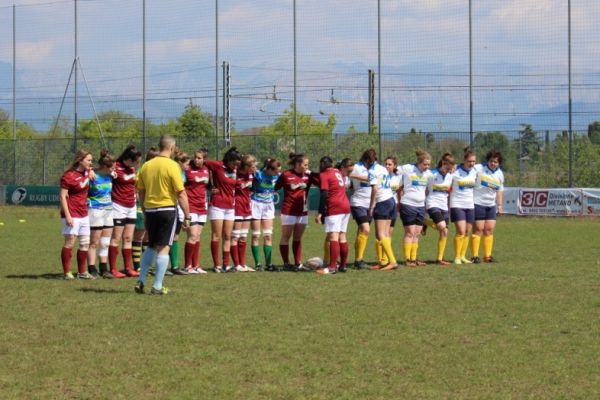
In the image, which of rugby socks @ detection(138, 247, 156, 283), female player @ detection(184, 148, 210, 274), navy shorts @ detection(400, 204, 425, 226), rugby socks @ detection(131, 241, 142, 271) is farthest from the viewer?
navy shorts @ detection(400, 204, 425, 226)

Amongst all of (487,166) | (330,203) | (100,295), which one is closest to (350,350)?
(100,295)

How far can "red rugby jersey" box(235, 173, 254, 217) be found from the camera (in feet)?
53.6

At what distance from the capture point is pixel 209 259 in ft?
61.9

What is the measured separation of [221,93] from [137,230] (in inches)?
998

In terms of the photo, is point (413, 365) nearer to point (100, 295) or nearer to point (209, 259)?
point (100, 295)

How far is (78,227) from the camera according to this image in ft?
47.6

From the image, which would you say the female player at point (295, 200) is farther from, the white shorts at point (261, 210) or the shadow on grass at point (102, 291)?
the shadow on grass at point (102, 291)

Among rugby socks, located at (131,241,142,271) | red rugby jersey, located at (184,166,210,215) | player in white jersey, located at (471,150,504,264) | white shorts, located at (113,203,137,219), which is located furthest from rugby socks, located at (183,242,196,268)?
player in white jersey, located at (471,150,504,264)

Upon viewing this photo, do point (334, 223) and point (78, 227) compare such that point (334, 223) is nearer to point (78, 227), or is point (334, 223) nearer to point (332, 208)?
point (332, 208)

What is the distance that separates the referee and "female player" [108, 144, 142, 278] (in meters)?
2.71

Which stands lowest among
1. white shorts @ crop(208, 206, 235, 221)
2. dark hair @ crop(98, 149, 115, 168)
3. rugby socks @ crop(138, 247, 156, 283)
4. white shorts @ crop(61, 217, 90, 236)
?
rugby socks @ crop(138, 247, 156, 283)

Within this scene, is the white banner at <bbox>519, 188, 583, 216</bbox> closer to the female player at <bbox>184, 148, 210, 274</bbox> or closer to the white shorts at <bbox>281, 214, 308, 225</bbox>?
the white shorts at <bbox>281, 214, 308, 225</bbox>

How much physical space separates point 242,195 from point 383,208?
216 cm

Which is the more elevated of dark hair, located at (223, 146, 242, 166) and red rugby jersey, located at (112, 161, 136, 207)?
dark hair, located at (223, 146, 242, 166)
